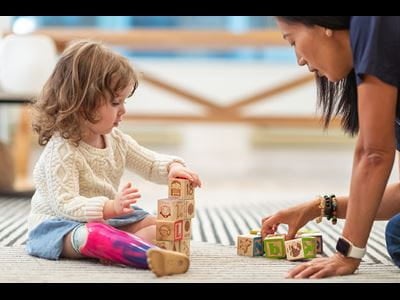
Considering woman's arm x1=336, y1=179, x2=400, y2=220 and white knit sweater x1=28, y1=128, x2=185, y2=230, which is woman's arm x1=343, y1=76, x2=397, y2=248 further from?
white knit sweater x1=28, y1=128, x2=185, y2=230

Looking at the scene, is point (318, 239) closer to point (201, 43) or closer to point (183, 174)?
point (183, 174)

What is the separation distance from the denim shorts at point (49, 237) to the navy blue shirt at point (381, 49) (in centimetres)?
55

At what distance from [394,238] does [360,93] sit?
0.34m

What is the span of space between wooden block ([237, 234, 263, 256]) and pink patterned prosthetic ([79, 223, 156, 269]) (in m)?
0.24

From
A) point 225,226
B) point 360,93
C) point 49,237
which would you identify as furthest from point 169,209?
point 225,226

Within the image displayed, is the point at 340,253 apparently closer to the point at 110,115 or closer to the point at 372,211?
the point at 372,211

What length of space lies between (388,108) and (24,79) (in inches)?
72.3

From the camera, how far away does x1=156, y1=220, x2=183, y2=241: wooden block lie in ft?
3.83

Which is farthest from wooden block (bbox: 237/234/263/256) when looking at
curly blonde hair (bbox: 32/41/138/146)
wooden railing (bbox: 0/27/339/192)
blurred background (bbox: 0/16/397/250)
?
wooden railing (bbox: 0/27/339/192)

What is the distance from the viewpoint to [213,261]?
4.10ft

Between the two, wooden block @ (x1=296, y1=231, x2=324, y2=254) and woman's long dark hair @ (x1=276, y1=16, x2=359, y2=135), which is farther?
wooden block @ (x1=296, y1=231, x2=324, y2=254)

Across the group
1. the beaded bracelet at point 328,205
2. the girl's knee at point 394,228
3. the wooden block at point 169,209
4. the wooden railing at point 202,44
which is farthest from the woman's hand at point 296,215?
the wooden railing at point 202,44

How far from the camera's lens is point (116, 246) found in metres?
1.15
